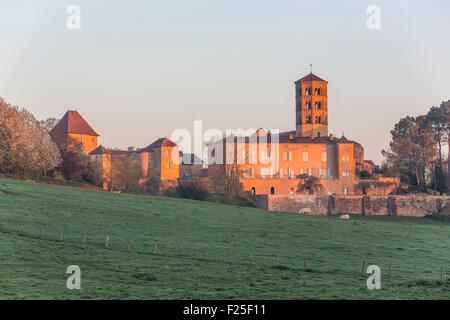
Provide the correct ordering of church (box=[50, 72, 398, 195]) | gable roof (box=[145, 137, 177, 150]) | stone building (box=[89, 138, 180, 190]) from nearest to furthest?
church (box=[50, 72, 398, 195]), stone building (box=[89, 138, 180, 190]), gable roof (box=[145, 137, 177, 150])

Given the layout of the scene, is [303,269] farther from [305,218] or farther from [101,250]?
[305,218]

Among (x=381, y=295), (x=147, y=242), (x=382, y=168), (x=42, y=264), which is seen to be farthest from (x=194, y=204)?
(x=382, y=168)

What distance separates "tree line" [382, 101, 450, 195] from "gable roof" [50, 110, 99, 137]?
48313 mm

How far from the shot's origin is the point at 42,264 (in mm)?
46219

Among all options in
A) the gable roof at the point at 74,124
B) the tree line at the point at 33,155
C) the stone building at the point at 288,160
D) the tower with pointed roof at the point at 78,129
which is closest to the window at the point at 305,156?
the stone building at the point at 288,160

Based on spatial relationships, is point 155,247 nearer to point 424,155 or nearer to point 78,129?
point 424,155

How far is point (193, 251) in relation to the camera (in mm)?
54219

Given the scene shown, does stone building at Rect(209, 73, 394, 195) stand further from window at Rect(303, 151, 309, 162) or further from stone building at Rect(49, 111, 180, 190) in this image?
stone building at Rect(49, 111, 180, 190)

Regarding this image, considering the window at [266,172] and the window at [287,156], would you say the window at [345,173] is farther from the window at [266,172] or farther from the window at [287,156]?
the window at [266,172]

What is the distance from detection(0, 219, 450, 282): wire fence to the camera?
51000 mm

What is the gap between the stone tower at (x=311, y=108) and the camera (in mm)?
144000

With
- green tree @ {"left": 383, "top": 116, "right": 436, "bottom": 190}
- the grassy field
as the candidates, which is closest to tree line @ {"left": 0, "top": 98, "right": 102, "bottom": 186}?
the grassy field

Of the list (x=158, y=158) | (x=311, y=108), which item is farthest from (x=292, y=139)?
(x=158, y=158)

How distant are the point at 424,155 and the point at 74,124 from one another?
56.2 meters
